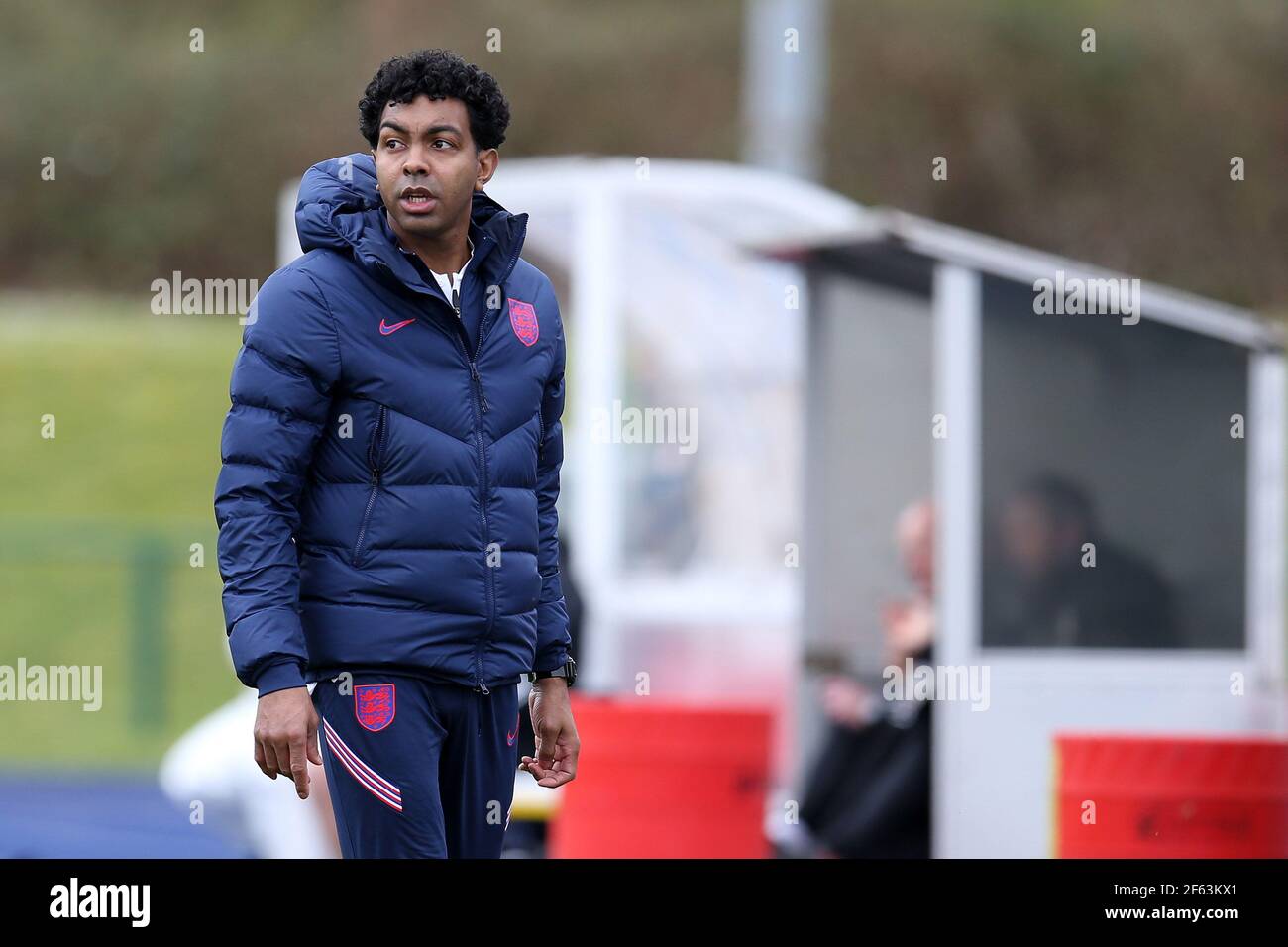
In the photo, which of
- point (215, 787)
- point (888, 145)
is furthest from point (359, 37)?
point (215, 787)

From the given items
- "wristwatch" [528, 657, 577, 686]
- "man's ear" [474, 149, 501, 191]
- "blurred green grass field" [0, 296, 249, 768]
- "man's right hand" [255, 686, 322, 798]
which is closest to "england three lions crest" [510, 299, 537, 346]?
"man's ear" [474, 149, 501, 191]

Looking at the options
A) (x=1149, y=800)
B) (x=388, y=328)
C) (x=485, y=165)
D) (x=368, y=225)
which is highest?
(x=485, y=165)

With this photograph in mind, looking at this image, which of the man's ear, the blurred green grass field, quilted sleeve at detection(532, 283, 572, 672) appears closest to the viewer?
the man's ear

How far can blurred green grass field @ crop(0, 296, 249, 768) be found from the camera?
1390 centimetres

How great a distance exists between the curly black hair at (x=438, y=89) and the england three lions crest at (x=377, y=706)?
2.94 feet

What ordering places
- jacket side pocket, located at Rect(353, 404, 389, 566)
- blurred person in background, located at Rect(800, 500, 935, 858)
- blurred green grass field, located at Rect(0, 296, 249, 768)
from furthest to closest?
blurred green grass field, located at Rect(0, 296, 249, 768)
blurred person in background, located at Rect(800, 500, 935, 858)
jacket side pocket, located at Rect(353, 404, 389, 566)

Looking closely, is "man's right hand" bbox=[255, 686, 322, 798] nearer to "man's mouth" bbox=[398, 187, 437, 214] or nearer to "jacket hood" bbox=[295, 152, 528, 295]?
"jacket hood" bbox=[295, 152, 528, 295]

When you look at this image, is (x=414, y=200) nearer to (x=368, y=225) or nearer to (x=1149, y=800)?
(x=368, y=225)

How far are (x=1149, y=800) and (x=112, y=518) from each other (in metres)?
13.6

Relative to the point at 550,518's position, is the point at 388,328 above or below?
above

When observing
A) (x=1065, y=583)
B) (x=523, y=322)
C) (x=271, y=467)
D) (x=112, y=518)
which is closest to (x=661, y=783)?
(x=1065, y=583)

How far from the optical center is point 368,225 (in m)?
3.14

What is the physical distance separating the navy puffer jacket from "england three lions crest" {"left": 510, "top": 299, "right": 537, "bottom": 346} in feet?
0.18
